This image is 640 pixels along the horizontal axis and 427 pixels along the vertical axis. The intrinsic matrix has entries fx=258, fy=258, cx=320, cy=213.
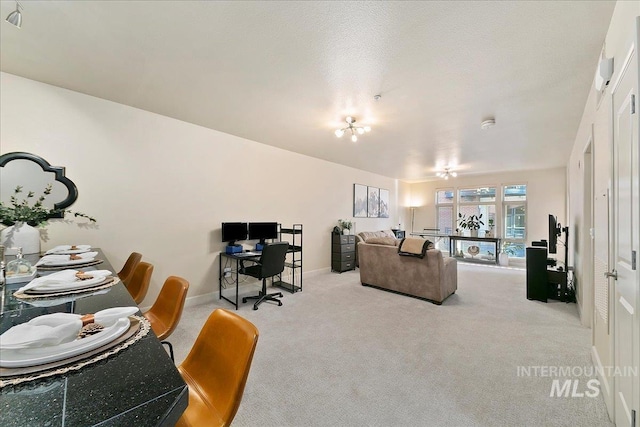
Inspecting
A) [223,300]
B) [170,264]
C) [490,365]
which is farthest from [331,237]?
[490,365]

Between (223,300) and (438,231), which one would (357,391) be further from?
(438,231)

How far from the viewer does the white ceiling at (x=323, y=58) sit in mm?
1688

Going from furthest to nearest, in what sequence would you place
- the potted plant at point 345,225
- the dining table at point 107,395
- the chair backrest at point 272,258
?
the potted plant at point 345,225 → the chair backrest at point 272,258 → the dining table at point 107,395

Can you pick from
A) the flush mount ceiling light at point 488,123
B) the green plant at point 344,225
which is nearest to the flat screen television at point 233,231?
the green plant at point 344,225

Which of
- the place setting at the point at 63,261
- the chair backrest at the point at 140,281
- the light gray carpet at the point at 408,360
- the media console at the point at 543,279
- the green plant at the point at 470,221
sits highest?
the green plant at the point at 470,221

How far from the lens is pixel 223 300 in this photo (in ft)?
12.7

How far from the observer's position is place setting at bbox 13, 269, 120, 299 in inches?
51.1

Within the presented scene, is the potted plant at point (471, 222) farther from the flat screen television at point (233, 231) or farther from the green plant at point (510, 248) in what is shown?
the flat screen television at point (233, 231)

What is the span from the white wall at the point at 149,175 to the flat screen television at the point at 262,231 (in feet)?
0.67

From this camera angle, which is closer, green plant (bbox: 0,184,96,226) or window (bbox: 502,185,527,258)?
green plant (bbox: 0,184,96,226)

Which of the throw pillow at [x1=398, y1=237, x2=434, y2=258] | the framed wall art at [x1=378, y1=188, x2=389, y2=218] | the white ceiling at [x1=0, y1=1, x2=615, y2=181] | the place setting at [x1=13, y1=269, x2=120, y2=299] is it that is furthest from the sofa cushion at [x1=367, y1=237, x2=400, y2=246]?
the place setting at [x1=13, y1=269, x2=120, y2=299]

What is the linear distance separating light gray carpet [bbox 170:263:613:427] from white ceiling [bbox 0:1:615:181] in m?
2.56

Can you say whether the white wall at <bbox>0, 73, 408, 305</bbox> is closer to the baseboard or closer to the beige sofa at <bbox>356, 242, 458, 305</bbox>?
the beige sofa at <bbox>356, 242, 458, 305</bbox>

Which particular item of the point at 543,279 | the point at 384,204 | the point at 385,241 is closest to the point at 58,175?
the point at 385,241
